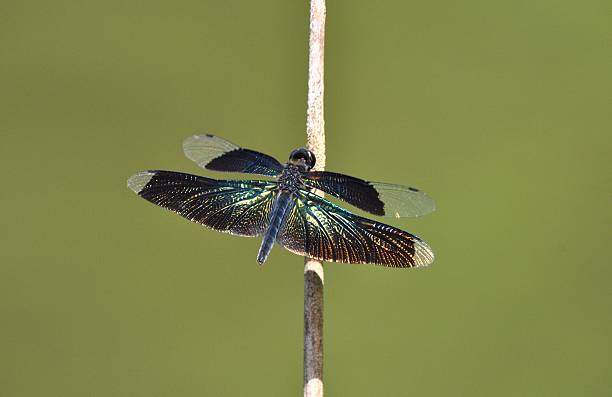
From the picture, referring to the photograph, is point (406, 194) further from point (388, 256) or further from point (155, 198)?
point (155, 198)

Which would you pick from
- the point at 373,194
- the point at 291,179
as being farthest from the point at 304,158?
the point at 373,194

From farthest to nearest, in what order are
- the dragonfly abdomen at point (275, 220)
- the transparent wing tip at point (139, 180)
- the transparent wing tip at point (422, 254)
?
1. the transparent wing tip at point (139, 180)
2. the dragonfly abdomen at point (275, 220)
3. the transparent wing tip at point (422, 254)

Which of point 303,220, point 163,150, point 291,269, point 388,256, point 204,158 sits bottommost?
point 388,256

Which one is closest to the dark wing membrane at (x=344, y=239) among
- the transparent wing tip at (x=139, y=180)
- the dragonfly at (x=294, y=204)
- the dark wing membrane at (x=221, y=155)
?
the dragonfly at (x=294, y=204)

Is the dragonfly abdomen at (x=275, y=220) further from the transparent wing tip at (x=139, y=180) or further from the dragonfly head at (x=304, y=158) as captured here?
the transparent wing tip at (x=139, y=180)

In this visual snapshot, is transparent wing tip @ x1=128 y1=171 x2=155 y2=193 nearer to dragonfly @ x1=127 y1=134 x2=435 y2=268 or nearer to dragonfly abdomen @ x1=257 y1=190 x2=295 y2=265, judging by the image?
dragonfly @ x1=127 y1=134 x2=435 y2=268

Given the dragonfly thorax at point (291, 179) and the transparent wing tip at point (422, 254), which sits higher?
the dragonfly thorax at point (291, 179)

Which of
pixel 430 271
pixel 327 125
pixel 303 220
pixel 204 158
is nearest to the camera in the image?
pixel 303 220

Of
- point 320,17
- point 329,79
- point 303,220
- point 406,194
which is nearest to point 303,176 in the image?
point 303,220
